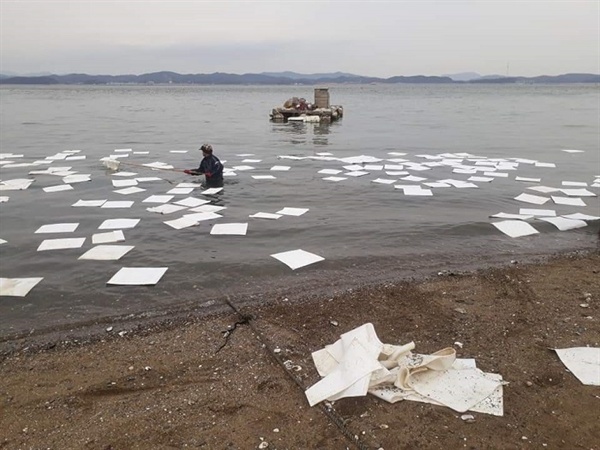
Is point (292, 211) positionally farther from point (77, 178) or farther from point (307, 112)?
point (307, 112)

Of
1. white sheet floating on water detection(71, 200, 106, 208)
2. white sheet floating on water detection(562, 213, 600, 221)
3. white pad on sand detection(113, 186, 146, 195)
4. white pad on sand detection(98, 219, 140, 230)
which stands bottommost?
white sheet floating on water detection(562, 213, 600, 221)

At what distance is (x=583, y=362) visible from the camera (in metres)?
3.57

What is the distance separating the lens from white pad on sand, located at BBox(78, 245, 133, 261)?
19.8ft

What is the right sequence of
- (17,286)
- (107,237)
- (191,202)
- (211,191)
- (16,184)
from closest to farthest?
(17,286), (107,237), (191,202), (211,191), (16,184)

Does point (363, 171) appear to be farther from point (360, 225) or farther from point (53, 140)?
point (53, 140)

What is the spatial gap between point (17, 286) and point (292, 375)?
3.66 m

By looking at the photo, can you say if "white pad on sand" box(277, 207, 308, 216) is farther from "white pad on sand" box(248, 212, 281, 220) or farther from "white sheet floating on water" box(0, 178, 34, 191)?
"white sheet floating on water" box(0, 178, 34, 191)

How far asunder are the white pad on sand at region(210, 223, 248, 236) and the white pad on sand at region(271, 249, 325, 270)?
1132 mm

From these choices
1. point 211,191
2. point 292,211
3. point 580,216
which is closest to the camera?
point 580,216

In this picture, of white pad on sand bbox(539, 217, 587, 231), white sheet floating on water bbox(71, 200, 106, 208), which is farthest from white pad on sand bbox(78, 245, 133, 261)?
white pad on sand bbox(539, 217, 587, 231)

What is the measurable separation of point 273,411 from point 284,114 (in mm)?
27889

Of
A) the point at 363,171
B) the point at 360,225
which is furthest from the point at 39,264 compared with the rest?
the point at 363,171

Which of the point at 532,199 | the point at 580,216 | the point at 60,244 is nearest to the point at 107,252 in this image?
the point at 60,244

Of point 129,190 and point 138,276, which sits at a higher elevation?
point 129,190
